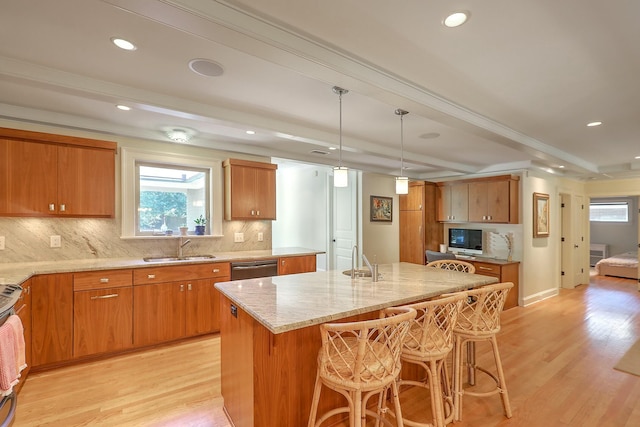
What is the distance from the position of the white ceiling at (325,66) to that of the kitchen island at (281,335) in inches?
55.1

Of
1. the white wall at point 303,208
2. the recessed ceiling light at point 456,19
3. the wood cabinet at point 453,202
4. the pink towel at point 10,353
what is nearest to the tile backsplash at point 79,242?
the pink towel at point 10,353

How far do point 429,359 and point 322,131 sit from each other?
253 cm

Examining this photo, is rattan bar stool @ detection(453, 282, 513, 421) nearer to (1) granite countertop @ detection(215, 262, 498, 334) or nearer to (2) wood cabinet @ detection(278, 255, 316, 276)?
(1) granite countertop @ detection(215, 262, 498, 334)

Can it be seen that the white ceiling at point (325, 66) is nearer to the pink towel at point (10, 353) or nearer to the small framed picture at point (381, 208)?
the pink towel at point (10, 353)

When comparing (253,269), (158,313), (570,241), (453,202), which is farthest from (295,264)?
(570,241)

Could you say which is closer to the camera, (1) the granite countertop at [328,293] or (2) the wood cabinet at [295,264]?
(1) the granite countertop at [328,293]

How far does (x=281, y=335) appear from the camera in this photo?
1785 mm

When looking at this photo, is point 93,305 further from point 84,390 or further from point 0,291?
point 0,291

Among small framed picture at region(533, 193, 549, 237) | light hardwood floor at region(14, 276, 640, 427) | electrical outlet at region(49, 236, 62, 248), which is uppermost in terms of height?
small framed picture at region(533, 193, 549, 237)

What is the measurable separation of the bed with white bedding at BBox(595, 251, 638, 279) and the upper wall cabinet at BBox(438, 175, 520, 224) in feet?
15.2

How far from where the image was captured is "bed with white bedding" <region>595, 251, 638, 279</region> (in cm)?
713

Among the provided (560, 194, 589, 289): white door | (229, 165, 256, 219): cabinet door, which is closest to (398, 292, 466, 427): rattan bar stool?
(229, 165, 256, 219): cabinet door

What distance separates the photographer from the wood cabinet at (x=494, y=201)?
5.11 m

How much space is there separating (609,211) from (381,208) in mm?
7952
